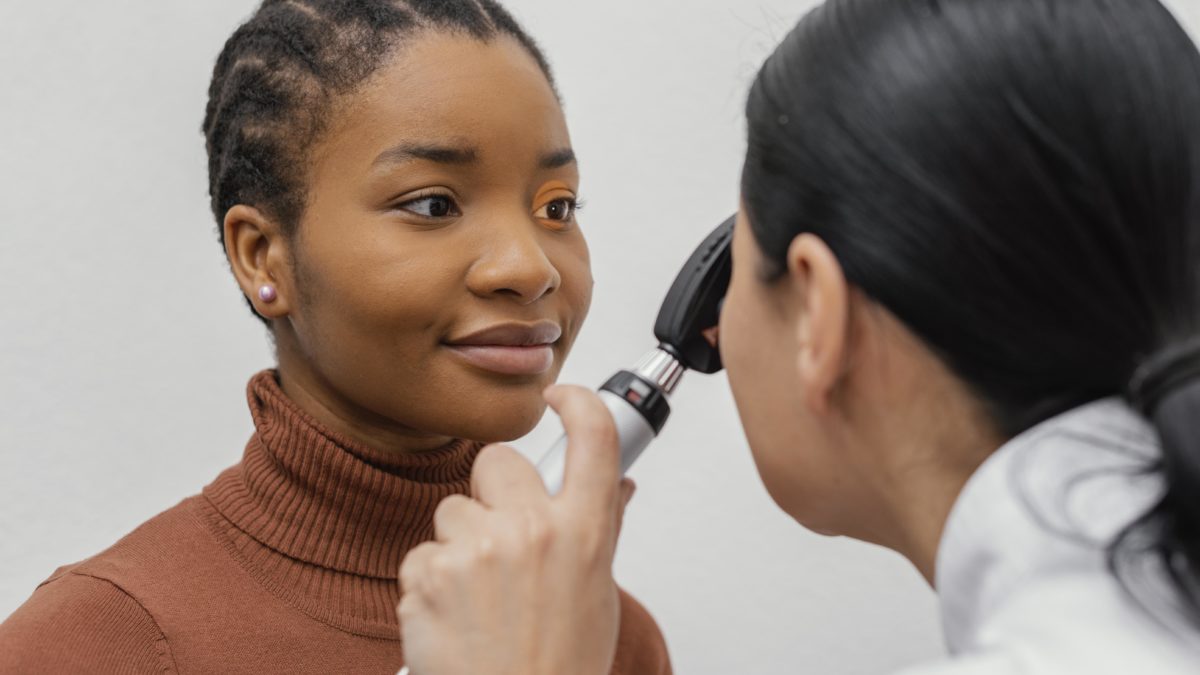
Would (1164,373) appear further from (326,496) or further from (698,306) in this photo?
(326,496)

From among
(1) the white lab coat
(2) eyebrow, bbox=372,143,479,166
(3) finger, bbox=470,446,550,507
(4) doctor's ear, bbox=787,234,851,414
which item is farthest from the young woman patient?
(1) the white lab coat

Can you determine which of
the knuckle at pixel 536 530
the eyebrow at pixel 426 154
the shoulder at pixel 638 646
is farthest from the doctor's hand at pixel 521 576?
the shoulder at pixel 638 646

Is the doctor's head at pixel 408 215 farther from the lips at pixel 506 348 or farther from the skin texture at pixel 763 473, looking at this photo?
the skin texture at pixel 763 473

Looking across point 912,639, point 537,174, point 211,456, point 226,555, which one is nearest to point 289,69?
point 537,174

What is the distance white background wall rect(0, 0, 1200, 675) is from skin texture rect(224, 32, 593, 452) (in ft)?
1.54

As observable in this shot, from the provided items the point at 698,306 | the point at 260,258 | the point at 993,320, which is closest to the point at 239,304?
the point at 260,258

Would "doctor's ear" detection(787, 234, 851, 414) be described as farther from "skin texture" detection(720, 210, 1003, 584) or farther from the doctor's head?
the doctor's head

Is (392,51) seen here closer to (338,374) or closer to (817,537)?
(338,374)

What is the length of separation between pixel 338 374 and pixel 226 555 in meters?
0.15

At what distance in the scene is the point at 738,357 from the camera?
2.46ft

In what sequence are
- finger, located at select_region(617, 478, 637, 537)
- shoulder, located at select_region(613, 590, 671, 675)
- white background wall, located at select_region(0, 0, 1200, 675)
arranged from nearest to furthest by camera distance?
1. finger, located at select_region(617, 478, 637, 537)
2. shoulder, located at select_region(613, 590, 671, 675)
3. white background wall, located at select_region(0, 0, 1200, 675)

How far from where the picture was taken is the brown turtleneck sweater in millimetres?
847

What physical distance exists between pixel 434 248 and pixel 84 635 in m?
0.34

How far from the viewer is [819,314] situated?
0.65 m
